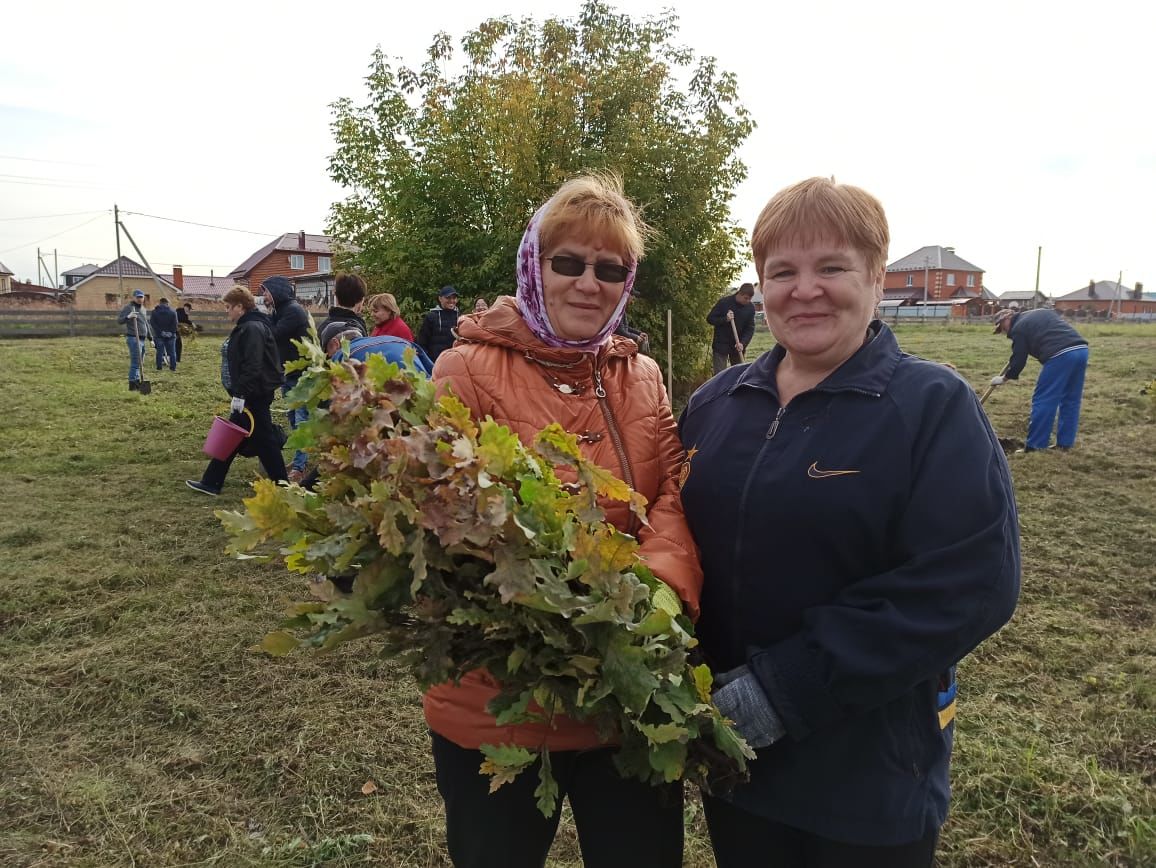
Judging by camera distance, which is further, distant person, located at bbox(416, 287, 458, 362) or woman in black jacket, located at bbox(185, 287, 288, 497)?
distant person, located at bbox(416, 287, 458, 362)

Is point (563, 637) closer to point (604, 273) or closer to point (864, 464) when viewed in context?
point (864, 464)

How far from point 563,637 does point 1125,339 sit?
104 feet

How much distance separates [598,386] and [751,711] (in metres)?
0.85

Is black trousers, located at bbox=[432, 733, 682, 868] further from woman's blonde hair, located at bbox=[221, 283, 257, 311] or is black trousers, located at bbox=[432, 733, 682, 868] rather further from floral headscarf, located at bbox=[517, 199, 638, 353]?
woman's blonde hair, located at bbox=[221, 283, 257, 311]

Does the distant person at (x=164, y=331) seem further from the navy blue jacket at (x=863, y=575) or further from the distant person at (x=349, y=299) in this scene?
the navy blue jacket at (x=863, y=575)

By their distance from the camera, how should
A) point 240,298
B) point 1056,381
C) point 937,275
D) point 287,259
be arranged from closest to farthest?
point 240,298
point 1056,381
point 287,259
point 937,275

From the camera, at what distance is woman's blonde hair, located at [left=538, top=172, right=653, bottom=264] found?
1904 millimetres

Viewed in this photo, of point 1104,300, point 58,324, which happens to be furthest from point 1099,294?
point 58,324

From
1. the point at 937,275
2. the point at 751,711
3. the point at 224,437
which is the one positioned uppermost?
the point at 937,275

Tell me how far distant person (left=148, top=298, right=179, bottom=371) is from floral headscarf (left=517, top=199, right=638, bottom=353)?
55.7 feet

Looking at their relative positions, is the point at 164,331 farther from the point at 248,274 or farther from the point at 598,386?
the point at 248,274

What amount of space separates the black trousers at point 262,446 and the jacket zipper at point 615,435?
6.11 meters

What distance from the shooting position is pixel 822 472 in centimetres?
157

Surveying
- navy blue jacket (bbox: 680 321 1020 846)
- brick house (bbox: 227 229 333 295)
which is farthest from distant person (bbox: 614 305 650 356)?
brick house (bbox: 227 229 333 295)
